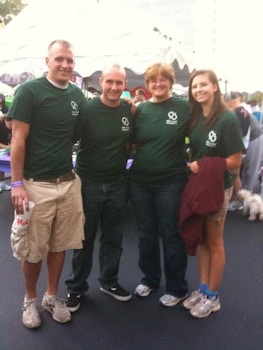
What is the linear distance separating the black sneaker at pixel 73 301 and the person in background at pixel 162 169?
578 mm

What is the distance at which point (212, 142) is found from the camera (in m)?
1.94

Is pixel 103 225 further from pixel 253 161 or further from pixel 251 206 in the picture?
pixel 253 161

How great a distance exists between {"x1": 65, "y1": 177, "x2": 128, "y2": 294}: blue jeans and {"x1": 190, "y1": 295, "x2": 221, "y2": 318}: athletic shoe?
61 centimetres

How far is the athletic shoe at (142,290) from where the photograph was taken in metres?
2.45

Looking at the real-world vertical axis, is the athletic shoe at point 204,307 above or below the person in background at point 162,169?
below

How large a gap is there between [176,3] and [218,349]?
3279 cm

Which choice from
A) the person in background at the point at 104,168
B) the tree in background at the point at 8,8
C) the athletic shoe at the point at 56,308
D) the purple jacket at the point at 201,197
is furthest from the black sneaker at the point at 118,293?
the tree in background at the point at 8,8

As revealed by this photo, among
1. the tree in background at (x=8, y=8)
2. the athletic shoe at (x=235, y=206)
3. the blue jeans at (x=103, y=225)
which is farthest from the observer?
the tree in background at (x=8, y=8)

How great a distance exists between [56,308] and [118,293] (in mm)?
474

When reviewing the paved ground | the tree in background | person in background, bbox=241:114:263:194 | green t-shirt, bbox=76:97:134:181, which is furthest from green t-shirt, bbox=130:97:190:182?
the tree in background

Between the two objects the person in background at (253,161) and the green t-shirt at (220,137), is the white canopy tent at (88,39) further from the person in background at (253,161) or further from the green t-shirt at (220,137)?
the green t-shirt at (220,137)

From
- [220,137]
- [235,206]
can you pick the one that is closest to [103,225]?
[220,137]

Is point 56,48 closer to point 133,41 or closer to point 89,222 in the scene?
point 89,222

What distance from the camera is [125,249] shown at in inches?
131
